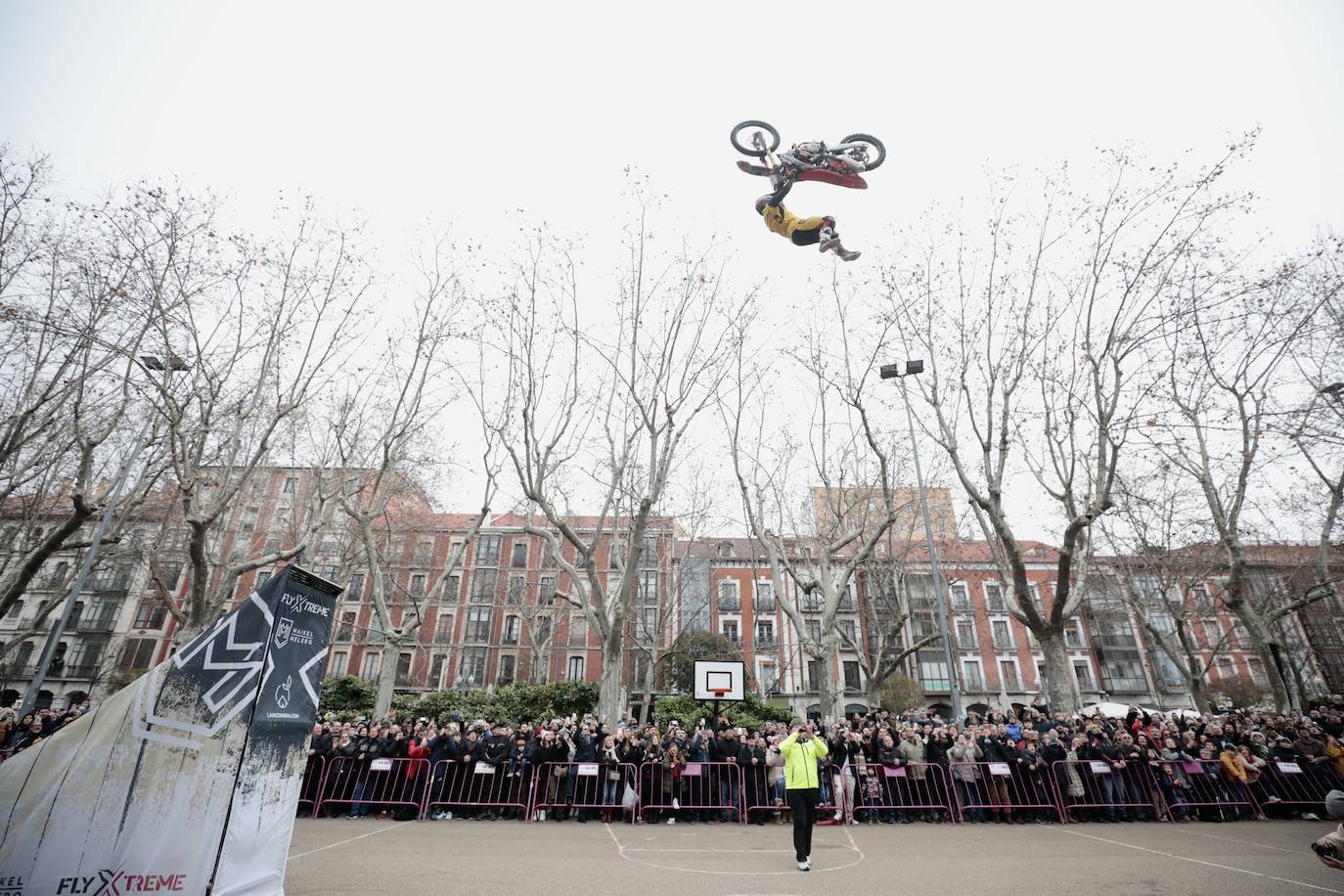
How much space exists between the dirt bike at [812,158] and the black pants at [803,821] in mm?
8760

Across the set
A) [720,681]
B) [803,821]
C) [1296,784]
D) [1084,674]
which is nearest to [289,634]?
[803,821]

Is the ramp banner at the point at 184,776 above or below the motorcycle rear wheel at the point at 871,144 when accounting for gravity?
below

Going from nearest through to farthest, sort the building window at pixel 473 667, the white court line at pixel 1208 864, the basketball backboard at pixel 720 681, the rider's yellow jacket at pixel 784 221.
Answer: the white court line at pixel 1208 864, the rider's yellow jacket at pixel 784 221, the basketball backboard at pixel 720 681, the building window at pixel 473 667

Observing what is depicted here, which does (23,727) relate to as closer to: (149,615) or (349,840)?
(349,840)

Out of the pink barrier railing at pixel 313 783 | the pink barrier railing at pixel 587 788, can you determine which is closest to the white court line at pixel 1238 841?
the pink barrier railing at pixel 587 788

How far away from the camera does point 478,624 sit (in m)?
41.0

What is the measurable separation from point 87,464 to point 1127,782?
2052 cm

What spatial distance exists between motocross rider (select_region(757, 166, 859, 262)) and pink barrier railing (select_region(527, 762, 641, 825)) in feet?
31.6

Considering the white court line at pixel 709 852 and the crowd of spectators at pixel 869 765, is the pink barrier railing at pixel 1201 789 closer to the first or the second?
the crowd of spectators at pixel 869 765

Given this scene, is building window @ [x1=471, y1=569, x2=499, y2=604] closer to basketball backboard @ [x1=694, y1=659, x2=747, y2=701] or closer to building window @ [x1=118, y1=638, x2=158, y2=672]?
building window @ [x1=118, y1=638, x2=158, y2=672]

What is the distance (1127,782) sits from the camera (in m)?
11.5

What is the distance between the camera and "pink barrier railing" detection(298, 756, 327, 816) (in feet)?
36.3

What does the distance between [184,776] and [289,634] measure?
3.05 feet

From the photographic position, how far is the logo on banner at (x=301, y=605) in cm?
436
